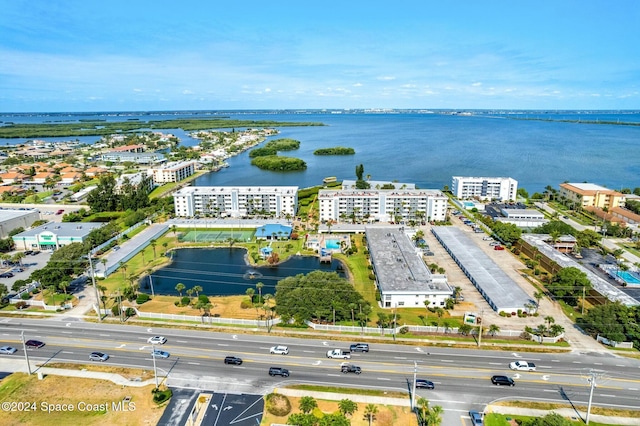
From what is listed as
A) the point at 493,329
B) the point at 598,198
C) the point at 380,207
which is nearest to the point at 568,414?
the point at 493,329

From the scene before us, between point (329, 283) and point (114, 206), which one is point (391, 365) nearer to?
point (329, 283)

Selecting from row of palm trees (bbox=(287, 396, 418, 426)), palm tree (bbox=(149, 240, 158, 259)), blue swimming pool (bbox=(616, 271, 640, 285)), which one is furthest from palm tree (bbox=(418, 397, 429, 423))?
palm tree (bbox=(149, 240, 158, 259))

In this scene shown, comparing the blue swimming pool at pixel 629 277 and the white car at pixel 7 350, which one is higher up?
the blue swimming pool at pixel 629 277

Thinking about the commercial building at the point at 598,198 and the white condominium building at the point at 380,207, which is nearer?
the white condominium building at the point at 380,207

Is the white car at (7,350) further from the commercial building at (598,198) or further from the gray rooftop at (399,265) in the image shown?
the commercial building at (598,198)

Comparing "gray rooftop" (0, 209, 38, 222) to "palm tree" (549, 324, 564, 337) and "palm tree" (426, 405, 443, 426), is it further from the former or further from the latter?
"palm tree" (549, 324, 564, 337)

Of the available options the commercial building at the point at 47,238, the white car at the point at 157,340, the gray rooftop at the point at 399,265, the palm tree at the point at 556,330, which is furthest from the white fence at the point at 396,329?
the commercial building at the point at 47,238

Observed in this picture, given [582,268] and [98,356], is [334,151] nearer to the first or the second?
[582,268]
